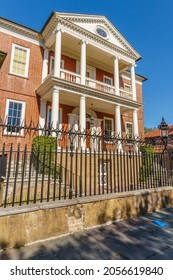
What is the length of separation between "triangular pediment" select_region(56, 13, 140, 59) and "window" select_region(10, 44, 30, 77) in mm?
3770

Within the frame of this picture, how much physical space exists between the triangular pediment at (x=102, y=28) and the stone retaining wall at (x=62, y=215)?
12392mm

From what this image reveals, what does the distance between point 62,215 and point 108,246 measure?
1129 millimetres

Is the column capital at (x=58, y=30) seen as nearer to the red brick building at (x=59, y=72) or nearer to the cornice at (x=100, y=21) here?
the red brick building at (x=59, y=72)

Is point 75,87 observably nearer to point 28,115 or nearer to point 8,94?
point 28,115

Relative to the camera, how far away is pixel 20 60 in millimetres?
11906

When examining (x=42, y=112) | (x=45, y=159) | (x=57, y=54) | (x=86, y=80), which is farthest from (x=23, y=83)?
(x=45, y=159)

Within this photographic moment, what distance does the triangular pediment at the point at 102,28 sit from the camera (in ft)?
40.8

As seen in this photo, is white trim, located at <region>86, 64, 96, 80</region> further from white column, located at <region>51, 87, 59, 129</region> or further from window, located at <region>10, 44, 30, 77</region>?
white column, located at <region>51, 87, 59, 129</region>

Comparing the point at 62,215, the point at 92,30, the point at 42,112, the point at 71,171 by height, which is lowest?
the point at 62,215

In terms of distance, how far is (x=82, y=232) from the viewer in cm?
388

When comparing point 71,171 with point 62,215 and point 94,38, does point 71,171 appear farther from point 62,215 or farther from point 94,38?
point 94,38

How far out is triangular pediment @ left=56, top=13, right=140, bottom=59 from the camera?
1242cm

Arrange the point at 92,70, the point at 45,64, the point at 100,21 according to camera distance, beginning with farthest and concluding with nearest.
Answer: the point at 92,70 < the point at 100,21 < the point at 45,64

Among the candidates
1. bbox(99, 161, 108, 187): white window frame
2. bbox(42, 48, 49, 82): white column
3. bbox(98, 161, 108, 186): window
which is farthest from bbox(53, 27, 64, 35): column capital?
bbox(98, 161, 108, 186): window
